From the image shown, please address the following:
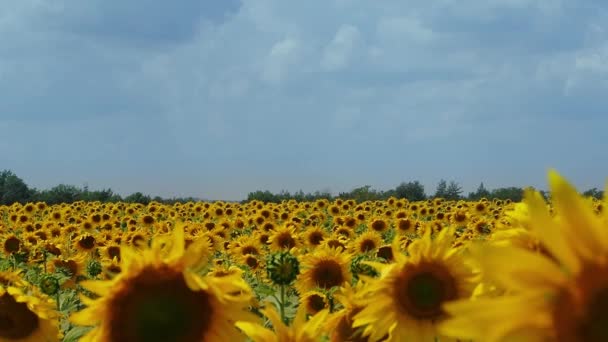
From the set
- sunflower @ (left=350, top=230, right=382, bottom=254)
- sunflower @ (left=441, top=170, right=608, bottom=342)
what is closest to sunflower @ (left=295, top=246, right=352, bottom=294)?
sunflower @ (left=350, top=230, right=382, bottom=254)

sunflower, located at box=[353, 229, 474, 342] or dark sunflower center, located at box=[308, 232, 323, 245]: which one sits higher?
dark sunflower center, located at box=[308, 232, 323, 245]

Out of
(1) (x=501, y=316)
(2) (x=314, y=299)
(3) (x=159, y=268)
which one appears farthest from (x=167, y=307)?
(2) (x=314, y=299)

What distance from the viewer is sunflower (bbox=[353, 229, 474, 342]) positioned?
324cm

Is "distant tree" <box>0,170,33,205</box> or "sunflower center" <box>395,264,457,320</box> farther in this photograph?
"distant tree" <box>0,170,33,205</box>

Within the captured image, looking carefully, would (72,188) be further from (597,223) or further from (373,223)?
(597,223)

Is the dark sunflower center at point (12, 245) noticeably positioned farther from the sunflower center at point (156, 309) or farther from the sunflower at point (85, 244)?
the sunflower center at point (156, 309)

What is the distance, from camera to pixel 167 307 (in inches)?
107

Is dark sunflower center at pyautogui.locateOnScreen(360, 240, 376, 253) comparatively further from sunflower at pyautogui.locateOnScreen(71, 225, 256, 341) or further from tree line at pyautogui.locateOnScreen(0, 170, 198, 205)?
tree line at pyautogui.locateOnScreen(0, 170, 198, 205)

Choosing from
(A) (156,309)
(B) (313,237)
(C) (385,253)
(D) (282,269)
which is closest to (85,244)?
(B) (313,237)

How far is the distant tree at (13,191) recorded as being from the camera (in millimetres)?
47906

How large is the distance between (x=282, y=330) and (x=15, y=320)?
262 centimetres

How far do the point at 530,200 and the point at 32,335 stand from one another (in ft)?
13.1

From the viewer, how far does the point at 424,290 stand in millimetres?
3412

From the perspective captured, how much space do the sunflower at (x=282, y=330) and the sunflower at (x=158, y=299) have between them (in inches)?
4.7
